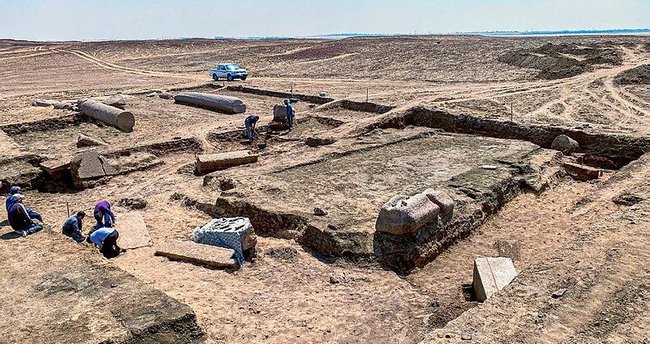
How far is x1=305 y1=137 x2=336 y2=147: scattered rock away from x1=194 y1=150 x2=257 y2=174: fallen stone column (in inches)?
73.6

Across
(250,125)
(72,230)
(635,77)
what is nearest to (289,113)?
(250,125)

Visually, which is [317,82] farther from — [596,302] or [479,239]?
[596,302]

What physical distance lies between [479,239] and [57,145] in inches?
480

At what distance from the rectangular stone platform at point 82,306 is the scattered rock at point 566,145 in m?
10.5

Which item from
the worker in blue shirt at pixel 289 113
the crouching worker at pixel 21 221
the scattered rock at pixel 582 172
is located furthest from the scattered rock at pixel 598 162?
the crouching worker at pixel 21 221

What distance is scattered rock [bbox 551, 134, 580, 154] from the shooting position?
1280 centimetres

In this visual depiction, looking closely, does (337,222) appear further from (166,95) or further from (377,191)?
(166,95)

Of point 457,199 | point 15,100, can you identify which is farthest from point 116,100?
point 457,199

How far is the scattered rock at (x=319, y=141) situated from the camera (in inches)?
547

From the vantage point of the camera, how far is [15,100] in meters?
22.7

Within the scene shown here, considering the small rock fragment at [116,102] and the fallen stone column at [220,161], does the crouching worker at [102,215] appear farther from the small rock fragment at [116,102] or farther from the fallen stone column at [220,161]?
the small rock fragment at [116,102]

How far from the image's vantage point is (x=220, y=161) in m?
12.3

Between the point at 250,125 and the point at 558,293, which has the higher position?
the point at 558,293

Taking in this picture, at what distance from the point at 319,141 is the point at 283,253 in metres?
6.66
